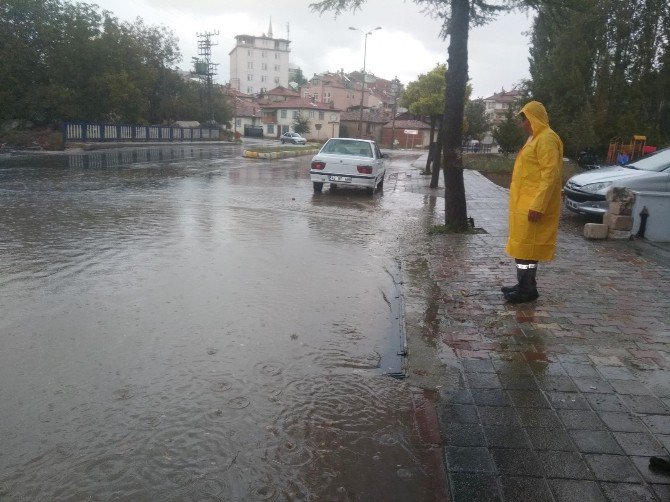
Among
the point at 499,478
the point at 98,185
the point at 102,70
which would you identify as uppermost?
the point at 102,70

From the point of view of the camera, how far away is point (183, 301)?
5.12 m

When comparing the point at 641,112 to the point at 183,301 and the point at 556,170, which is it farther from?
the point at 183,301

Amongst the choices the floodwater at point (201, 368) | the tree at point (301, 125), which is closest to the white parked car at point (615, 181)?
the floodwater at point (201, 368)

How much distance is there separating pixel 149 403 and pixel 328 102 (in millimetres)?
93615

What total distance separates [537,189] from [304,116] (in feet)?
250

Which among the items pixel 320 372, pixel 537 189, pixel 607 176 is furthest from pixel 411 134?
pixel 320 372

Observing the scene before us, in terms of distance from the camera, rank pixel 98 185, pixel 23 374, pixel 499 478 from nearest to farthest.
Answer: pixel 499 478 → pixel 23 374 → pixel 98 185

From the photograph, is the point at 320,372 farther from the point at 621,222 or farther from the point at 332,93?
the point at 332,93

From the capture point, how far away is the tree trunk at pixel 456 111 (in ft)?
28.4

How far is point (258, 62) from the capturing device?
400ft

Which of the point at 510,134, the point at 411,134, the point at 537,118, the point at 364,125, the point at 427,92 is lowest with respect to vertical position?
the point at 537,118

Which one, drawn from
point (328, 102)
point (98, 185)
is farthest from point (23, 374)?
point (328, 102)

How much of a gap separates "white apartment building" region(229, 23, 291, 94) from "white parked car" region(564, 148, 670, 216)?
118 metres

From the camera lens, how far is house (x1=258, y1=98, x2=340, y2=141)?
78.3 meters
